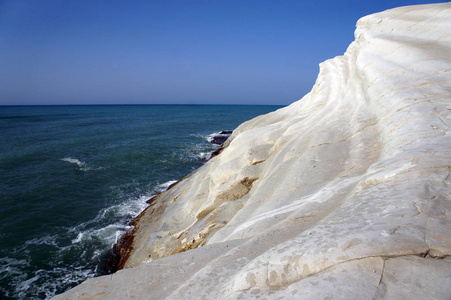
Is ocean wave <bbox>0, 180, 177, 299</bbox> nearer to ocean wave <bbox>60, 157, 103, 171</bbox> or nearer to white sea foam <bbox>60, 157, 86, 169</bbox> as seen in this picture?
ocean wave <bbox>60, 157, 103, 171</bbox>

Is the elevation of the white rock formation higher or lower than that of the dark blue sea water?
higher

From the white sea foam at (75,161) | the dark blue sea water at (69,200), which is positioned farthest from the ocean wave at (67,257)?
the white sea foam at (75,161)

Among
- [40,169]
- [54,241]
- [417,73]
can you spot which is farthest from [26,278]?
[417,73]

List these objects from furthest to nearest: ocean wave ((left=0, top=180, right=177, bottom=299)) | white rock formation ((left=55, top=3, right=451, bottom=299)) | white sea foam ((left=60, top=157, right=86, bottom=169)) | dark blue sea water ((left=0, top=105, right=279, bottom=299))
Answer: white sea foam ((left=60, top=157, right=86, bottom=169)), dark blue sea water ((left=0, top=105, right=279, bottom=299)), ocean wave ((left=0, top=180, right=177, bottom=299)), white rock formation ((left=55, top=3, right=451, bottom=299))

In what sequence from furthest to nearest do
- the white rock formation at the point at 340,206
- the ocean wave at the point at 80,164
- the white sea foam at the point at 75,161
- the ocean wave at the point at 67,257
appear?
the white sea foam at the point at 75,161
the ocean wave at the point at 80,164
the ocean wave at the point at 67,257
the white rock formation at the point at 340,206

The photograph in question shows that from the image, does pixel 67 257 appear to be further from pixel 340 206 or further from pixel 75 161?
pixel 75 161

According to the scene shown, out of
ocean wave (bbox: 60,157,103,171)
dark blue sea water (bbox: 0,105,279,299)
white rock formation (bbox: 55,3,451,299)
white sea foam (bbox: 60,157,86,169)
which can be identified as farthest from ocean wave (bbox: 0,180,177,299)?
white sea foam (bbox: 60,157,86,169)

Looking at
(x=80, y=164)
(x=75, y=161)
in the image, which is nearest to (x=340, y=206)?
(x=80, y=164)

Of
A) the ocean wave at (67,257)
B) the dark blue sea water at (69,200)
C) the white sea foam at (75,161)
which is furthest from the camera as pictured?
the white sea foam at (75,161)

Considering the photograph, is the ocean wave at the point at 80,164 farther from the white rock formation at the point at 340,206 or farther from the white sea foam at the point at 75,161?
the white rock formation at the point at 340,206

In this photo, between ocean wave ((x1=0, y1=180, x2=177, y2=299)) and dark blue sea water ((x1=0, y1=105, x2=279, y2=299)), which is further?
dark blue sea water ((x1=0, y1=105, x2=279, y2=299))
